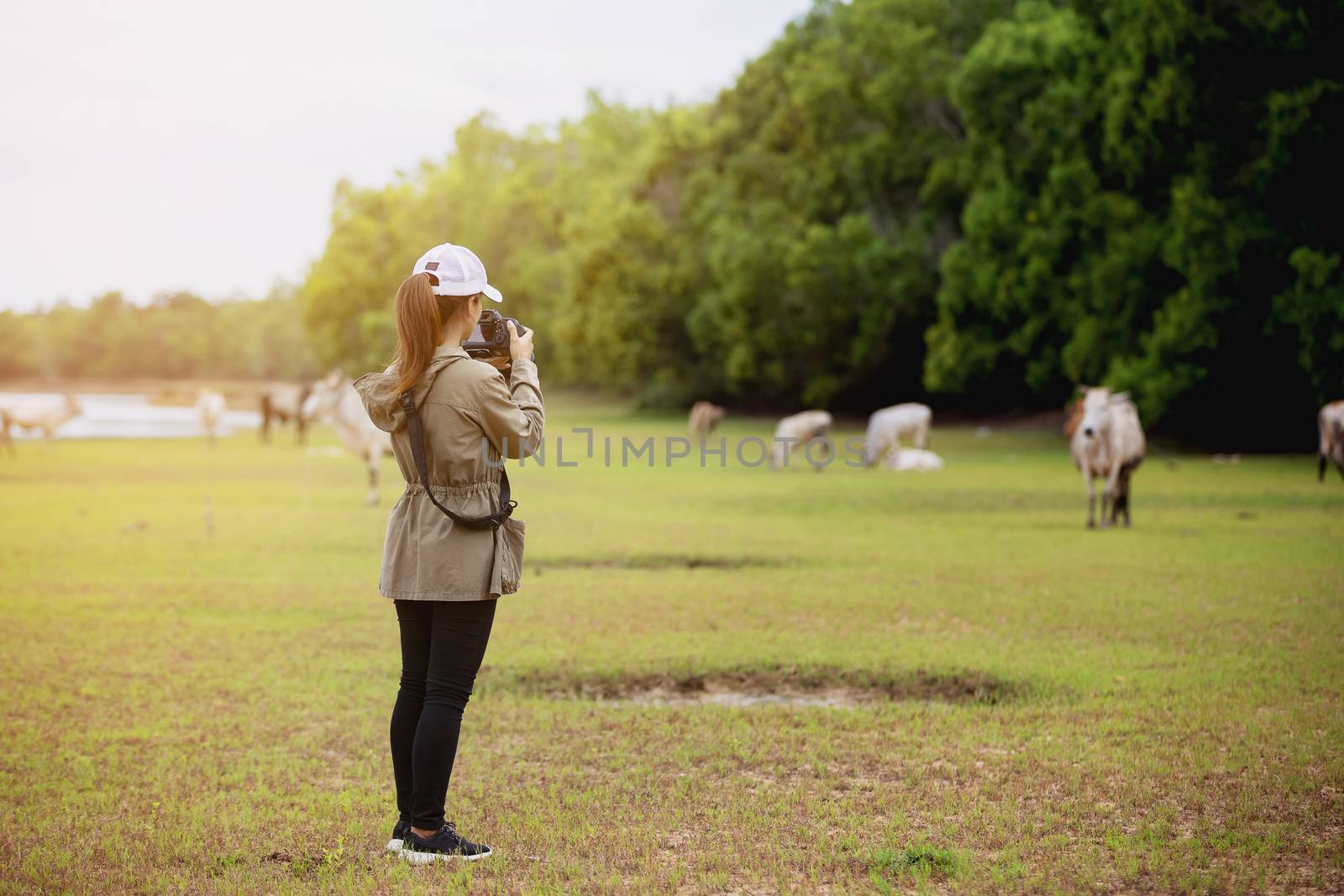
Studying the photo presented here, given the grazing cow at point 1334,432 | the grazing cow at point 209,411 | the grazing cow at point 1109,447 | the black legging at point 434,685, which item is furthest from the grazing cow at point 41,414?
the black legging at point 434,685

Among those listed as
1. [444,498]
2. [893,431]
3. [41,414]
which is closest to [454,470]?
[444,498]

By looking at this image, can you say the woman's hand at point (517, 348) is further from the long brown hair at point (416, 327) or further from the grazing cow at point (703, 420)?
the grazing cow at point (703, 420)

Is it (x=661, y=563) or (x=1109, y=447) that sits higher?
(x=1109, y=447)

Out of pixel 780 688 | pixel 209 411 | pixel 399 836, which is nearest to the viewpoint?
pixel 399 836

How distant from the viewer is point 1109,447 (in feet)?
55.8

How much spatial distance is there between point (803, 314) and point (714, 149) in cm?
1201

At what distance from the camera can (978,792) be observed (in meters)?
5.96

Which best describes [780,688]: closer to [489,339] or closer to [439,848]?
[439,848]

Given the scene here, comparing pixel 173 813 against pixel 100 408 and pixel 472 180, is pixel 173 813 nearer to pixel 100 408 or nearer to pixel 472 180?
pixel 100 408

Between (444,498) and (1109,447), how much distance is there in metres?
13.7

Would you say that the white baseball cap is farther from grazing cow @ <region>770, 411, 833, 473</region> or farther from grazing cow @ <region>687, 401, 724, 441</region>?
grazing cow @ <region>687, 401, 724, 441</region>

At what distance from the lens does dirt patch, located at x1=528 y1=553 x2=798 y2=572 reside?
45.9 ft

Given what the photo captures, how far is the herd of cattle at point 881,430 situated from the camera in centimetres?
1692

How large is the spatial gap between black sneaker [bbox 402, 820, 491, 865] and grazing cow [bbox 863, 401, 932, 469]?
24874 mm
